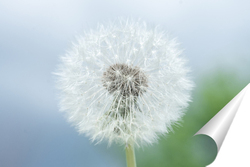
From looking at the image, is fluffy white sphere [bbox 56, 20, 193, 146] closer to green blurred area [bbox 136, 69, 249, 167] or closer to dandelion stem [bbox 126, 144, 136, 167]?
dandelion stem [bbox 126, 144, 136, 167]

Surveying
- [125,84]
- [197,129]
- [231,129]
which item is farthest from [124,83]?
[197,129]

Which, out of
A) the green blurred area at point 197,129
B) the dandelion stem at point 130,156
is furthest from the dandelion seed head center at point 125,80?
the green blurred area at point 197,129

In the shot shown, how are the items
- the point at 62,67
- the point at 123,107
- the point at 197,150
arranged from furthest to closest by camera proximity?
1. the point at 197,150
2. the point at 62,67
3. the point at 123,107

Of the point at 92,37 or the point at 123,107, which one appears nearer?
the point at 123,107

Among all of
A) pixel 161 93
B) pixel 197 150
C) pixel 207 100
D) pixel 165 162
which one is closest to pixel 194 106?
pixel 207 100

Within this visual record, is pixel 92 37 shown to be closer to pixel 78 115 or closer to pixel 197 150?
pixel 78 115

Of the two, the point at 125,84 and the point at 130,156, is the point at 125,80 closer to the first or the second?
the point at 125,84

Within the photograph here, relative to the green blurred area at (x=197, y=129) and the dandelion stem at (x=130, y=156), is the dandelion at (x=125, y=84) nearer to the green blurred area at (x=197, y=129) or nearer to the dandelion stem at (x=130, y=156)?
the dandelion stem at (x=130, y=156)
